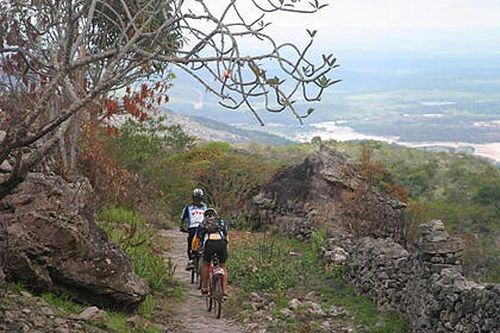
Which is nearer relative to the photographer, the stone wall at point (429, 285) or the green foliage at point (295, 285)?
the stone wall at point (429, 285)

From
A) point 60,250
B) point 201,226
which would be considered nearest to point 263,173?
point 201,226

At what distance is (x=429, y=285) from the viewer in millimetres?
8578

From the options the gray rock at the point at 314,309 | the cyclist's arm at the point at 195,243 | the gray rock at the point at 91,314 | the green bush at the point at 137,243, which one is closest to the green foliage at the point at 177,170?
the green bush at the point at 137,243

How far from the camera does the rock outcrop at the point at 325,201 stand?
15852 millimetres

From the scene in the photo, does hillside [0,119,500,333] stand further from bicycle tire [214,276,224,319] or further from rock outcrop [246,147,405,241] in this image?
bicycle tire [214,276,224,319]

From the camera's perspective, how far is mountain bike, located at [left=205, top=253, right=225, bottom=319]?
9461mm

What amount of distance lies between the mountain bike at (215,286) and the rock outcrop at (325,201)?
20.7ft

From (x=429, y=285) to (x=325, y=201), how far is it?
33.6ft

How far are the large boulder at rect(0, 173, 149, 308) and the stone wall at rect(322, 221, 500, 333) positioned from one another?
347cm

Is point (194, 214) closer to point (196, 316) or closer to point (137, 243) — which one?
point (137, 243)

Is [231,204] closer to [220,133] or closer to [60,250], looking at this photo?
[60,250]

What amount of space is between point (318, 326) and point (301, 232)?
819 cm

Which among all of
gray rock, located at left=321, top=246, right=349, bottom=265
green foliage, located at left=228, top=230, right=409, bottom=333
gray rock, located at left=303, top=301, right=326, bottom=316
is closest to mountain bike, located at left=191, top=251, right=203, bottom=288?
green foliage, located at left=228, top=230, right=409, bottom=333

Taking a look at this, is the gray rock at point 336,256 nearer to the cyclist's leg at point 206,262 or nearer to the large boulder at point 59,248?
the cyclist's leg at point 206,262
